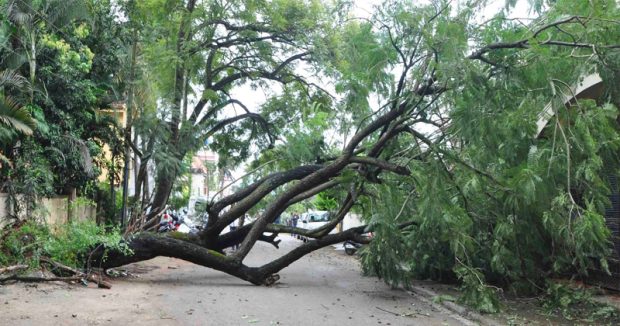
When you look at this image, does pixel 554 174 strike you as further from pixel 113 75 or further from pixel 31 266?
pixel 113 75

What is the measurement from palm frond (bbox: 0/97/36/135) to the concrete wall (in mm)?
1594

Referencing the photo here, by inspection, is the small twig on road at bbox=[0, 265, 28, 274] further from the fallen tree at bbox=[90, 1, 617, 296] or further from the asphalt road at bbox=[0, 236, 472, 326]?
the fallen tree at bbox=[90, 1, 617, 296]

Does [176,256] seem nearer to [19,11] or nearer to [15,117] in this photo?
[15,117]

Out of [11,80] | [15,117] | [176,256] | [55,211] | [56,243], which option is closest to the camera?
[56,243]

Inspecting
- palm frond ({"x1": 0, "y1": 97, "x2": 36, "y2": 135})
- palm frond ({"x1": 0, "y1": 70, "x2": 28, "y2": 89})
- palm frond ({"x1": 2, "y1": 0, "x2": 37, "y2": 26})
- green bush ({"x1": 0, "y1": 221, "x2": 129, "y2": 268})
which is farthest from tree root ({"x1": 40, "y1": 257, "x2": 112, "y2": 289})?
palm frond ({"x1": 2, "y1": 0, "x2": 37, "y2": 26})

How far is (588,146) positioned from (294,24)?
12.6m

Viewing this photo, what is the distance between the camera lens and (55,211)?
1577cm

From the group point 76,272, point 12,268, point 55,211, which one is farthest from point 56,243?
point 55,211

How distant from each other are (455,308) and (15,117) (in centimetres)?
972

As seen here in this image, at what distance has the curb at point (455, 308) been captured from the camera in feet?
31.3

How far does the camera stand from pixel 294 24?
18938 mm

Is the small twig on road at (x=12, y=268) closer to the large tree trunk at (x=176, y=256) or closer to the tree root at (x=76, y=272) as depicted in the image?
the tree root at (x=76, y=272)

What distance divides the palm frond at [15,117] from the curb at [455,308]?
9.08m

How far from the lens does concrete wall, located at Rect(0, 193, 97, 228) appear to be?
1271cm
